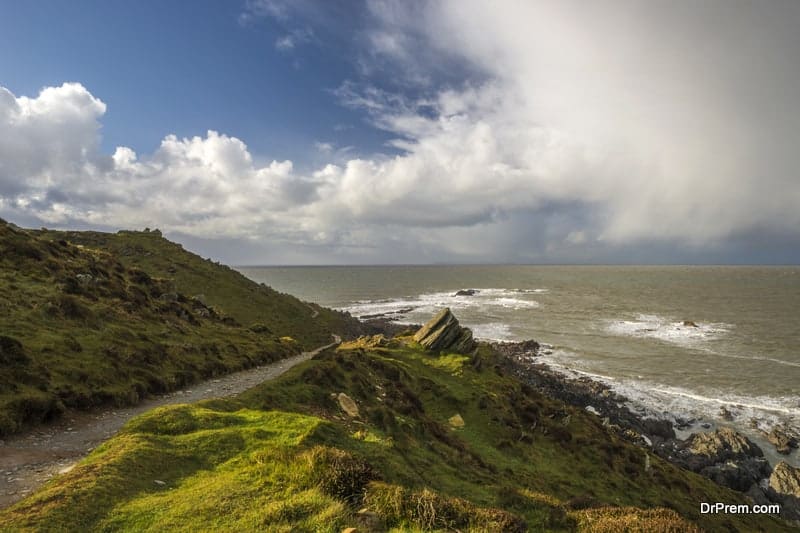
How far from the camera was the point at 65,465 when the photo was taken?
1238 cm

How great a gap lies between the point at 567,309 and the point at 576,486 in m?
99.6

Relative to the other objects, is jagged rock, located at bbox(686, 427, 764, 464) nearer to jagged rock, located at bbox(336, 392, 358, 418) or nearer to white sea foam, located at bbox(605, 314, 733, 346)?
jagged rock, located at bbox(336, 392, 358, 418)

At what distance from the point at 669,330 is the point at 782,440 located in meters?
51.3

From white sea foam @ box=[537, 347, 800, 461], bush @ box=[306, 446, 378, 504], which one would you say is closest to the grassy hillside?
bush @ box=[306, 446, 378, 504]

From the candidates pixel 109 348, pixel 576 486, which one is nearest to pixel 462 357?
pixel 576 486

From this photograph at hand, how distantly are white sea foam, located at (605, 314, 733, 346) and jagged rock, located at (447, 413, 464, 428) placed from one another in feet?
211

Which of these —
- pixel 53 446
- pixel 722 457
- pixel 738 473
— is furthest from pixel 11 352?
pixel 722 457

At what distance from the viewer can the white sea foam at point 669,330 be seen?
246 feet

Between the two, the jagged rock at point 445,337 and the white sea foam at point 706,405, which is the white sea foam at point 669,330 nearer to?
the white sea foam at point 706,405

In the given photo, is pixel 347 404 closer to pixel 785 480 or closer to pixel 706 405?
pixel 785 480

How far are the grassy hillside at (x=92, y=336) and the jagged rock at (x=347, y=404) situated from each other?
10202 mm

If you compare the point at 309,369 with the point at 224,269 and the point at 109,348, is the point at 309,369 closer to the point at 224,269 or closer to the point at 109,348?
the point at 109,348

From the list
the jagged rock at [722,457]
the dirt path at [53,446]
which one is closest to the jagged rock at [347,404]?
the dirt path at [53,446]

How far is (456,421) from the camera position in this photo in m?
26.3
